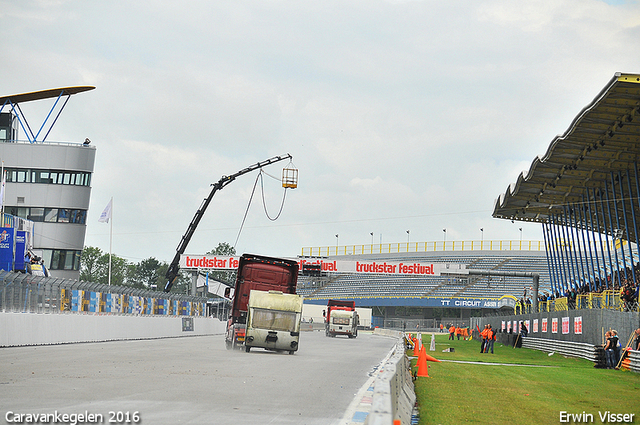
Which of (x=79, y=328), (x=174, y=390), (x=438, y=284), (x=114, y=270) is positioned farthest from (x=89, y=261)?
(x=174, y=390)

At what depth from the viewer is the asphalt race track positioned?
9.40 metres

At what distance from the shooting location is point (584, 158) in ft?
133

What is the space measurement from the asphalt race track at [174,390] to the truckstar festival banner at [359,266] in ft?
165

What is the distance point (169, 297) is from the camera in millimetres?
47094

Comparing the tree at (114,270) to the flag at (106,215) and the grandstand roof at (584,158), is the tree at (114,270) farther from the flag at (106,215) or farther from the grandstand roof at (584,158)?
the grandstand roof at (584,158)

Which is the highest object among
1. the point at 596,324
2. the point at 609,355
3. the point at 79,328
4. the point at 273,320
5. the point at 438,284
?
the point at 438,284

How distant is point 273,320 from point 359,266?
148 ft

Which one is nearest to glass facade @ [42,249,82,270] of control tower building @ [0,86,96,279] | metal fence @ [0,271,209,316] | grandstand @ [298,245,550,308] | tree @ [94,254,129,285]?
control tower building @ [0,86,96,279]

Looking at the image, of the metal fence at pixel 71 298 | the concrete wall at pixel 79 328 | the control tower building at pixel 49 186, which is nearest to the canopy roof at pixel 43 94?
the control tower building at pixel 49 186

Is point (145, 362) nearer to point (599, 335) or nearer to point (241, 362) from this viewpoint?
point (241, 362)

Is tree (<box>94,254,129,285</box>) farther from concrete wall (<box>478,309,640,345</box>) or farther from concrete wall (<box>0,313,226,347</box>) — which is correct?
concrete wall (<box>478,309,640,345</box>)

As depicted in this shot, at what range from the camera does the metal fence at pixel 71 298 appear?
83.6 ft

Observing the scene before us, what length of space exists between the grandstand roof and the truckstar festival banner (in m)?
14.0

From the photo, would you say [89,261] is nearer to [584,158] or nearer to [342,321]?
[342,321]
